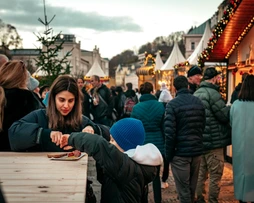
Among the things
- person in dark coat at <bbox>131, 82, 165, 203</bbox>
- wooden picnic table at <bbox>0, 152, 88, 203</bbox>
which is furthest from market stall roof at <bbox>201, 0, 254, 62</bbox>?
wooden picnic table at <bbox>0, 152, 88, 203</bbox>

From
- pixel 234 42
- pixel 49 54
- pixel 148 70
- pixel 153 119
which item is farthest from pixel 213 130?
pixel 148 70

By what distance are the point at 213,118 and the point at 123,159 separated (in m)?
3.74

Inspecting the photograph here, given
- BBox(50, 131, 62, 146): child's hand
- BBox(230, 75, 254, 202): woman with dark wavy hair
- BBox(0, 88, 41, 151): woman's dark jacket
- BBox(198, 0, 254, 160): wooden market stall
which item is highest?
BBox(198, 0, 254, 160): wooden market stall

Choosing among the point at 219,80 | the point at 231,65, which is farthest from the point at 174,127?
the point at 219,80

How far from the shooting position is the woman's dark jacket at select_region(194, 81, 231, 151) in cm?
613

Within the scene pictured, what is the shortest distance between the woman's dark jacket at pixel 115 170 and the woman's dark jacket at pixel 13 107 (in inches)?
54.2

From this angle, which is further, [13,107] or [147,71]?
[147,71]

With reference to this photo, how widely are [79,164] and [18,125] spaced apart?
2.55 feet

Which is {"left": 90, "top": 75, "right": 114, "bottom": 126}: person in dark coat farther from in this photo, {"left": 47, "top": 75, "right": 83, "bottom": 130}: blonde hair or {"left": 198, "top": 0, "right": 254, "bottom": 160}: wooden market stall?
{"left": 47, "top": 75, "right": 83, "bottom": 130}: blonde hair

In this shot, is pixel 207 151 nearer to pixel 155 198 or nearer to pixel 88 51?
pixel 155 198

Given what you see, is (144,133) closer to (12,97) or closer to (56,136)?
(56,136)

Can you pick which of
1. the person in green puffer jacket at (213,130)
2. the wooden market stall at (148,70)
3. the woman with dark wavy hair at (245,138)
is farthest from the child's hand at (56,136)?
the wooden market stall at (148,70)

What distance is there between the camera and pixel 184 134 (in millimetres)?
5598

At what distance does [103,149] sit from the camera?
2605 millimetres
